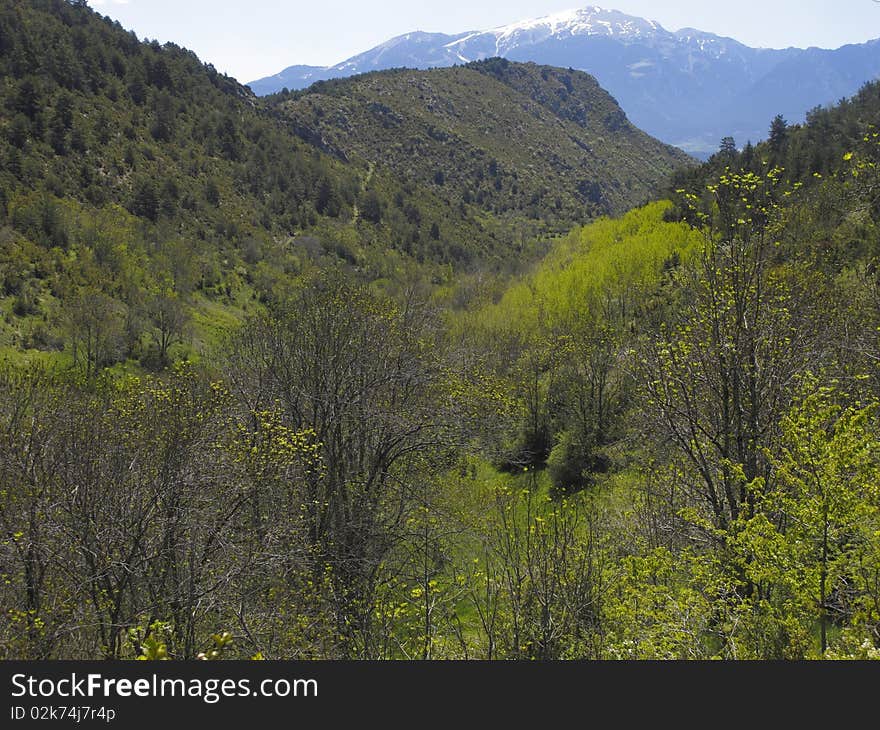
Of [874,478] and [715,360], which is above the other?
[715,360]

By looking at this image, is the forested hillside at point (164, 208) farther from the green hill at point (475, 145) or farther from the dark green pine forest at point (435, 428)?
the green hill at point (475, 145)

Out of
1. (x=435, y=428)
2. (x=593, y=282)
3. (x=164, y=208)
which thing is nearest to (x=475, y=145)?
(x=164, y=208)

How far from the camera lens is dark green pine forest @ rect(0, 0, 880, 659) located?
8.59 m

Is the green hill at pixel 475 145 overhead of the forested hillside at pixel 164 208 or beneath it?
overhead

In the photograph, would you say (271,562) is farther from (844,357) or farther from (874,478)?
(844,357)

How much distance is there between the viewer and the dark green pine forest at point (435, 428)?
859cm

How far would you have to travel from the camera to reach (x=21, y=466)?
10969 mm

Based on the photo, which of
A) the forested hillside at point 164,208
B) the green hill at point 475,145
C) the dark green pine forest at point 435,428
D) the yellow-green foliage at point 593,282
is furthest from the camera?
the green hill at point 475,145

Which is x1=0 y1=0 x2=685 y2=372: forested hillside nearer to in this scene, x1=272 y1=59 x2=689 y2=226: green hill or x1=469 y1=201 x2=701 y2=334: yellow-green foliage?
x1=272 y1=59 x2=689 y2=226: green hill

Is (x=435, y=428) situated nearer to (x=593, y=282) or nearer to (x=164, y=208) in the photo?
(x=593, y=282)

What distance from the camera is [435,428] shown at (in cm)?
1916

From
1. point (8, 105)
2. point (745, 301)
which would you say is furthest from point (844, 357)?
point (8, 105)

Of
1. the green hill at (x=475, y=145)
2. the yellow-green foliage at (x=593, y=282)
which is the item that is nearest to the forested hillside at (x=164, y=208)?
the green hill at (x=475, y=145)

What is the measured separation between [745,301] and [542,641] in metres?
7.45
